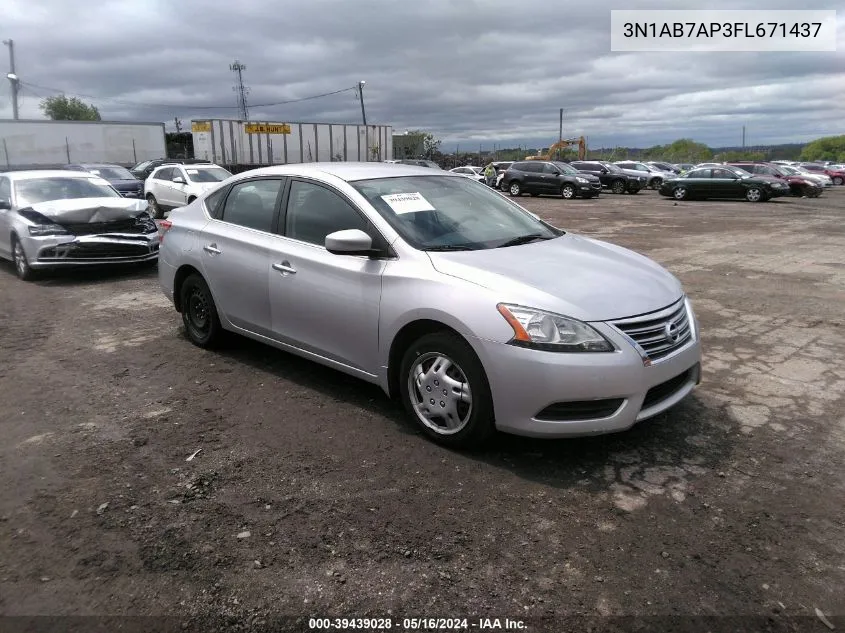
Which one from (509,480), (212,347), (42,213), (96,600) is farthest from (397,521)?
(42,213)

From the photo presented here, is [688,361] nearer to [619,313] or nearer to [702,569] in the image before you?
[619,313]

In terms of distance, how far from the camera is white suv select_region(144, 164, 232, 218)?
1661 cm

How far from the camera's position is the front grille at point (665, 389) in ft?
11.5

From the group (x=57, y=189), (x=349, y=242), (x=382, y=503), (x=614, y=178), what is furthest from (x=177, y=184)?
(x=614, y=178)

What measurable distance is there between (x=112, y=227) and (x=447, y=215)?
21.9 ft

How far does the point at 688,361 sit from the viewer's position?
378 centimetres

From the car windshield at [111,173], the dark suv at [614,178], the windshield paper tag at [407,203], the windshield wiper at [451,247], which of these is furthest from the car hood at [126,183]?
the dark suv at [614,178]

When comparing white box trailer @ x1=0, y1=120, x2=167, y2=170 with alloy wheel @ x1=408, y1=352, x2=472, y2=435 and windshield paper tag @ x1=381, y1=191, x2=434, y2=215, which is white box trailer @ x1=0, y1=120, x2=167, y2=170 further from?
alloy wheel @ x1=408, y1=352, x2=472, y2=435

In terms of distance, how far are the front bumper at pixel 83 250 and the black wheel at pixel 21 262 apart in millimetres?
149

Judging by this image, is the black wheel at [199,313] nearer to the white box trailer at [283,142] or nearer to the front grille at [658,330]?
the front grille at [658,330]

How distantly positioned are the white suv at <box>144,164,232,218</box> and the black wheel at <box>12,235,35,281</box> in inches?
286

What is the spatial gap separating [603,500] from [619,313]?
38.5 inches

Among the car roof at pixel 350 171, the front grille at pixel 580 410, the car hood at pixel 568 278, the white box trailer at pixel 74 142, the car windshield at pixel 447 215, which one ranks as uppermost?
the white box trailer at pixel 74 142

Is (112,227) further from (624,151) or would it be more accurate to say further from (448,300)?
(624,151)
